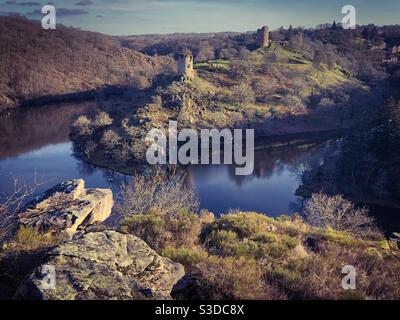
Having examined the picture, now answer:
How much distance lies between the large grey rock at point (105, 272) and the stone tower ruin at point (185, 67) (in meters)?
54.2

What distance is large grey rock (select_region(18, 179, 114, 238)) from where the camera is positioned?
11.7 m

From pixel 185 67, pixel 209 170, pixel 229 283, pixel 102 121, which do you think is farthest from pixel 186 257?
pixel 185 67

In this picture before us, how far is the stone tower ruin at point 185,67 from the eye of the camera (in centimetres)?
5756

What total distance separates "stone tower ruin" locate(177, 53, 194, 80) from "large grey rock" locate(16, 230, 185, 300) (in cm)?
5417

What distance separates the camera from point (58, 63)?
102062 mm

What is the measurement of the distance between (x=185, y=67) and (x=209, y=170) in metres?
31.0

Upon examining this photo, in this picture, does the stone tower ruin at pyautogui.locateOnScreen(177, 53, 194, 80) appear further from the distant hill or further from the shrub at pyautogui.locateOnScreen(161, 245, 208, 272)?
the shrub at pyautogui.locateOnScreen(161, 245, 208, 272)

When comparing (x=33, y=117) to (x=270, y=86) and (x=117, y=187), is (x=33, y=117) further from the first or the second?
(x=270, y=86)

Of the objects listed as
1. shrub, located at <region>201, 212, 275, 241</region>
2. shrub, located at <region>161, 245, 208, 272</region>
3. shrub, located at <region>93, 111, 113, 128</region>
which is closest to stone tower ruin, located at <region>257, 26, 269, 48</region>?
shrub, located at <region>93, 111, 113, 128</region>

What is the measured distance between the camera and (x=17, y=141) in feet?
142
